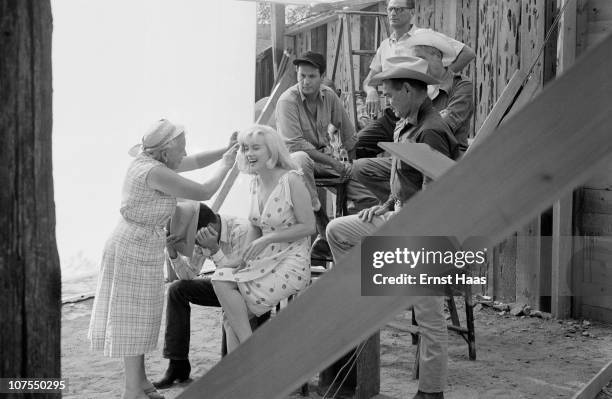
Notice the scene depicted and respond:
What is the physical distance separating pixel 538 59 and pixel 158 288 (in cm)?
358

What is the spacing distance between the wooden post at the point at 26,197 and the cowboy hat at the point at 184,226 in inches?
109

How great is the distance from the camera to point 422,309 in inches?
161

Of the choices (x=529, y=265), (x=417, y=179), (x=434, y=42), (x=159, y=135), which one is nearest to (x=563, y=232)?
(x=529, y=265)

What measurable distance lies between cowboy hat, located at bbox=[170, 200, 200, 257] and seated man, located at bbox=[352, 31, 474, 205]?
144cm

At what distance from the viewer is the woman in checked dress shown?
4.36 m

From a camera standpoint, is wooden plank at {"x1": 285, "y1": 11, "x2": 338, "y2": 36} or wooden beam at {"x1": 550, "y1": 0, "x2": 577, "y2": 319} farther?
wooden plank at {"x1": 285, "y1": 11, "x2": 338, "y2": 36}

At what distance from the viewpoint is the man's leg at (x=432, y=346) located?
406 cm

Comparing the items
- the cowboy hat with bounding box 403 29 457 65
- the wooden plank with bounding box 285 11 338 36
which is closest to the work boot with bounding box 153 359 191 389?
the cowboy hat with bounding box 403 29 457 65

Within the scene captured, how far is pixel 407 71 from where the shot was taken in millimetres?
4277

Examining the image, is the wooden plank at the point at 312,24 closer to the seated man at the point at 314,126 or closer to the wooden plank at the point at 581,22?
the seated man at the point at 314,126

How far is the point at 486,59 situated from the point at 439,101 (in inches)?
52.9

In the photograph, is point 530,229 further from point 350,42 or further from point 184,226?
point 184,226

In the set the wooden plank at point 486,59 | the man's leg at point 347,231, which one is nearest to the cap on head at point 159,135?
the man's leg at point 347,231

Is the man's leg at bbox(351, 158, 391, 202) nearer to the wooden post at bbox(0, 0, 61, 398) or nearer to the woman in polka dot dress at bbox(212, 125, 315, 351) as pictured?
the woman in polka dot dress at bbox(212, 125, 315, 351)
